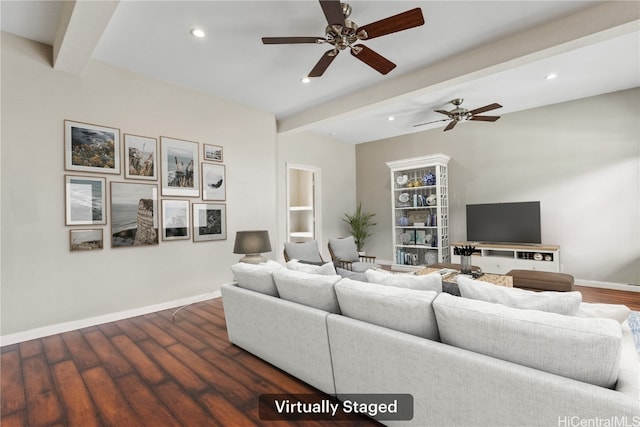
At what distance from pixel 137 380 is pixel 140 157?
272 centimetres

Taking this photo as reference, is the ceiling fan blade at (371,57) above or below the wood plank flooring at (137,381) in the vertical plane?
above

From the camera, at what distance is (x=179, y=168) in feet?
14.0

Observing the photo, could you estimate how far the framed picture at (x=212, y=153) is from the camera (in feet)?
15.0

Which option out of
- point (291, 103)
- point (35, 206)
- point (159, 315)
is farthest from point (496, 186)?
point (35, 206)

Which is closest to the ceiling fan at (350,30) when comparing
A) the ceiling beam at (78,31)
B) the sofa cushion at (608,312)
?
the ceiling beam at (78,31)

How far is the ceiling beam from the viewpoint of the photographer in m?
2.39

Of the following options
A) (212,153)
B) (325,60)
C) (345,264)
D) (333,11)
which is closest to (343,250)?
(345,264)

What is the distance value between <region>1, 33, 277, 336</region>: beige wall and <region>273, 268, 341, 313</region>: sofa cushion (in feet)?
8.06

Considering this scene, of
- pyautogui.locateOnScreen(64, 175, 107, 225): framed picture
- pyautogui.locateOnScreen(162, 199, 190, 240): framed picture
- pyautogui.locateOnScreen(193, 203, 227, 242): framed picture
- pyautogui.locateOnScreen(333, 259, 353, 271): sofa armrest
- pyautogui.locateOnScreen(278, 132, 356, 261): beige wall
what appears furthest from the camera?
pyautogui.locateOnScreen(278, 132, 356, 261): beige wall

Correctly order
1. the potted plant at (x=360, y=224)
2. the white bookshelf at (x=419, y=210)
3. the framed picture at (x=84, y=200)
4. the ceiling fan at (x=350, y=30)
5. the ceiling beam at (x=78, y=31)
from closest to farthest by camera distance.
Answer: the ceiling fan at (x=350, y=30), the ceiling beam at (x=78, y=31), the framed picture at (x=84, y=200), the white bookshelf at (x=419, y=210), the potted plant at (x=360, y=224)

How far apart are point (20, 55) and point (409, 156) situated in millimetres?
6480

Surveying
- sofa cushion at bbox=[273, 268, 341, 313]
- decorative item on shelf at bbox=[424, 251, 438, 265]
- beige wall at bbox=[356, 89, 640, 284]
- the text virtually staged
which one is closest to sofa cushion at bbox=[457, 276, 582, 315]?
the text virtually staged

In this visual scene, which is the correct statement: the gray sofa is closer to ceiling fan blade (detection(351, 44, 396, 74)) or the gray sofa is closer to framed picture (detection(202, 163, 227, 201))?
ceiling fan blade (detection(351, 44, 396, 74))

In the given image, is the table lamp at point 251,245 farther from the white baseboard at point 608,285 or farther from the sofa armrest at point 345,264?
the white baseboard at point 608,285
